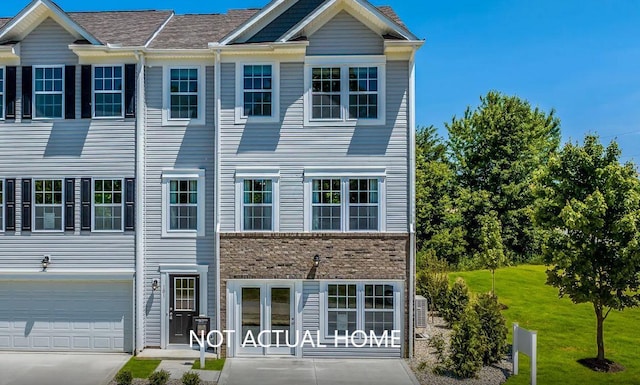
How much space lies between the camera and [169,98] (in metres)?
13.9

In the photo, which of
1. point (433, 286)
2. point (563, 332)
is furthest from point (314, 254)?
point (563, 332)

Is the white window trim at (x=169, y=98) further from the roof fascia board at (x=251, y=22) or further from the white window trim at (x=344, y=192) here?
the white window trim at (x=344, y=192)

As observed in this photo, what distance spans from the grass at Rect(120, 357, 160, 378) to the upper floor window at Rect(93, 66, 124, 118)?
7.03 m

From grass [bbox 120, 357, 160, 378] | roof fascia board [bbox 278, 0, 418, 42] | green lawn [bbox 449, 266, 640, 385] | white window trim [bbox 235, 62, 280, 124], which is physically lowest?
grass [bbox 120, 357, 160, 378]

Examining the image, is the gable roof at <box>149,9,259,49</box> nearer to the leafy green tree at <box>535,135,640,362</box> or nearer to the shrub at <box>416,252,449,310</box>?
the leafy green tree at <box>535,135,640,362</box>

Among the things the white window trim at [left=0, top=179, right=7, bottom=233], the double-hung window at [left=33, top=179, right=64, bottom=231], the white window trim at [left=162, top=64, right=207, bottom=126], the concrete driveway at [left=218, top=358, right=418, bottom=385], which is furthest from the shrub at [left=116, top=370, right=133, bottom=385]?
the white window trim at [left=162, top=64, right=207, bottom=126]

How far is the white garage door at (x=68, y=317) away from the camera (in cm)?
1383

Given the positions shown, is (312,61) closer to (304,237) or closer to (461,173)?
(304,237)

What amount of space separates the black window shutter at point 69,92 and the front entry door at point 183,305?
5.69 metres

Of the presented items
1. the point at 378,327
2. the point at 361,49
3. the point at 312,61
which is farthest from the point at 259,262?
the point at 361,49

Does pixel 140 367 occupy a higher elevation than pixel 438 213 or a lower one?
lower

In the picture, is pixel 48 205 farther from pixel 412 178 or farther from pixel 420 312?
pixel 420 312

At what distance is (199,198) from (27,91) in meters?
5.99

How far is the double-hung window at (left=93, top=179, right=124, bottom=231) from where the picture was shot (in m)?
13.8
